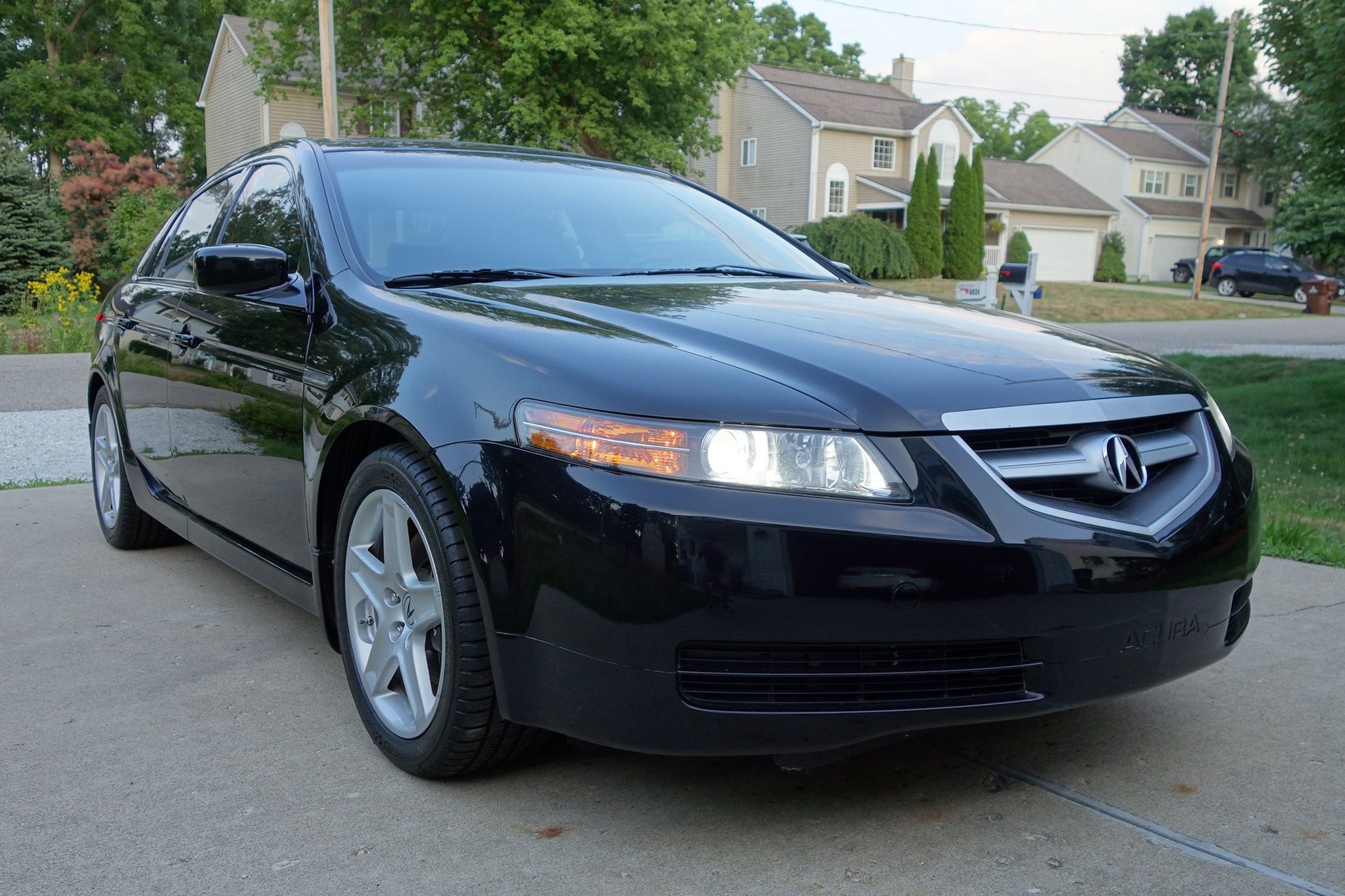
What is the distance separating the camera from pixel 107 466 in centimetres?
532

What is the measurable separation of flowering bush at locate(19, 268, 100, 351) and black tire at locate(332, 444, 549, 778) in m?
11.4

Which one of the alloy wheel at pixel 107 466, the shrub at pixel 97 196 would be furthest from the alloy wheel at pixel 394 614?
the shrub at pixel 97 196

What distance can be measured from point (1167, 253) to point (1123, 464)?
189 ft

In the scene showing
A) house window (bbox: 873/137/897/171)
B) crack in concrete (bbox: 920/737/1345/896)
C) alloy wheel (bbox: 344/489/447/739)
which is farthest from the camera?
house window (bbox: 873/137/897/171)

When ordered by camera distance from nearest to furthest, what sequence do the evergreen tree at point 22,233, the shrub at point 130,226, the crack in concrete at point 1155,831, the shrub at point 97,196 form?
the crack in concrete at point 1155,831 < the evergreen tree at point 22,233 < the shrub at point 130,226 < the shrub at point 97,196

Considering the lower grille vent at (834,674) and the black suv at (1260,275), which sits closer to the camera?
the lower grille vent at (834,674)

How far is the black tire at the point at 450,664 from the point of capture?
2545 mm

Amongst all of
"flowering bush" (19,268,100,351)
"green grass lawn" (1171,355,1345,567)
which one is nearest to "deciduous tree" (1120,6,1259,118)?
"green grass lawn" (1171,355,1345,567)

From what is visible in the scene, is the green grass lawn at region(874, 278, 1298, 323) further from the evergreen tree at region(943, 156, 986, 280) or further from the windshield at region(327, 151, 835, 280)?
the windshield at region(327, 151, 835, 280)

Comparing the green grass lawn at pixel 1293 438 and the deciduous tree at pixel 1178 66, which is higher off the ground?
the deciduous tree at pixel 1178 66

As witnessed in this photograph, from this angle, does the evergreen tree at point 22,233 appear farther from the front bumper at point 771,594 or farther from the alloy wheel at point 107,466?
the front bumper at point 771,594

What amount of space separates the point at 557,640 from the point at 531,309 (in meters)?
0.89

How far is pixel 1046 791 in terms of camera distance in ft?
8.98

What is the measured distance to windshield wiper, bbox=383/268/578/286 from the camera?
325 cm
